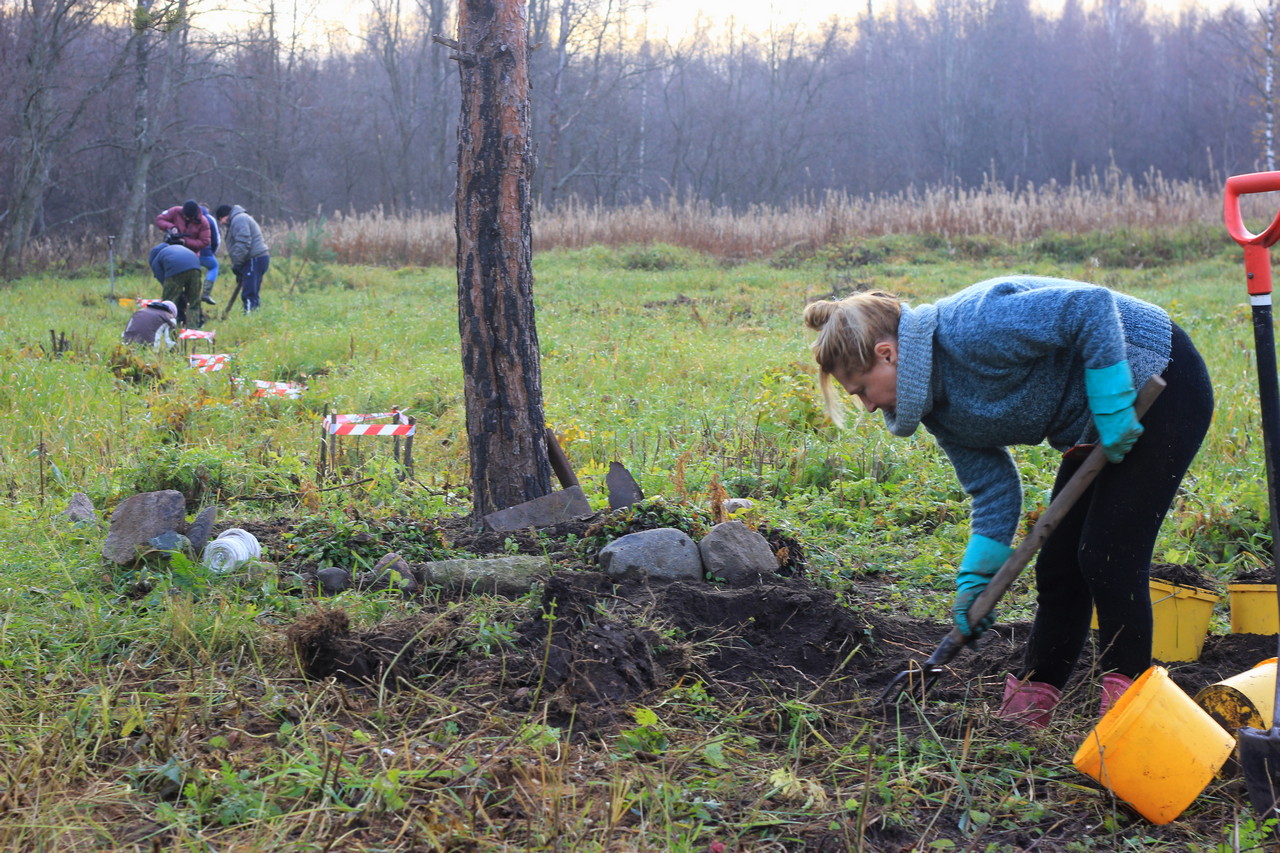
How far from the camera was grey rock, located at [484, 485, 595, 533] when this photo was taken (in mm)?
4059

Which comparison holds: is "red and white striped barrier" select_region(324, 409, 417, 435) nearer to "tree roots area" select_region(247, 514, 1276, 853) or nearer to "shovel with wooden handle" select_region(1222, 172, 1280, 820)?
"tree roots area" select_region(247, 514, 1276, 853)

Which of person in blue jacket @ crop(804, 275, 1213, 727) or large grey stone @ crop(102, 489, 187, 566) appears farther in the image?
large grey stone @ crop(102, 489, 187, 566)

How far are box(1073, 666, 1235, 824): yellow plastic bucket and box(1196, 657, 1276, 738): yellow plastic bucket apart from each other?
20 cm

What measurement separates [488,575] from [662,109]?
4025 centimetres

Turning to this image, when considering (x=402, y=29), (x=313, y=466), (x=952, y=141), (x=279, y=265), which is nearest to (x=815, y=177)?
(x=952, y=141)

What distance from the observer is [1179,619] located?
3.02 m

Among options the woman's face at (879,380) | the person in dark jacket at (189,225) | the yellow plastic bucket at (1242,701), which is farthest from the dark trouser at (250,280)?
the yellow plastic bucket at (1242,701)

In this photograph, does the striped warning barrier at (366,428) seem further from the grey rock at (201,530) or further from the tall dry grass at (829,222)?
the tall dry grass at (829,222)

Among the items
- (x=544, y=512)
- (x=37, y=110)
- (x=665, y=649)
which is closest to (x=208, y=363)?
(x=544, y=512)

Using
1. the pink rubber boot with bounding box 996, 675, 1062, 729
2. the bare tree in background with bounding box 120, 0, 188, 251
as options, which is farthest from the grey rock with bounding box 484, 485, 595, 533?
the bare tree in background with bounding box 120, 0, 188, 251

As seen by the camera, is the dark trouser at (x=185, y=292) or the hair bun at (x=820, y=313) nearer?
the hair bun at (x=820, y=313)

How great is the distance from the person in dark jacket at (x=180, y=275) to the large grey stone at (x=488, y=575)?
32.5ft

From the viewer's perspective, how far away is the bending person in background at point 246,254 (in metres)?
13.5

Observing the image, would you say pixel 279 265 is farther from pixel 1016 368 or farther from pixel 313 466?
pixel 1016 368
